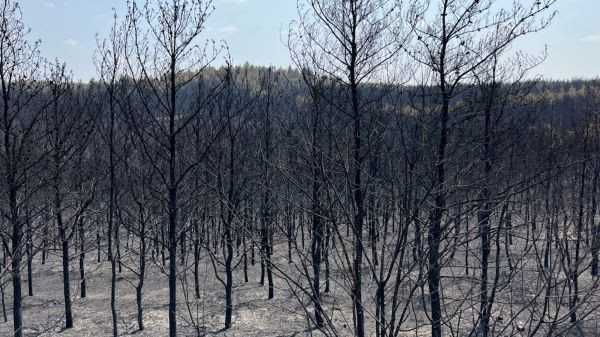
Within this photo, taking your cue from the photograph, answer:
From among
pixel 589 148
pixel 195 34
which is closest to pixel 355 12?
pixel 195 34

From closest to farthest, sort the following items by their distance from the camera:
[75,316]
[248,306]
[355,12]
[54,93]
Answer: [355,12] < [54,93] < [75,316] < [248,306]

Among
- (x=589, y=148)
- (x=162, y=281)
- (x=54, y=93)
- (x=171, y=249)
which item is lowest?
(x=162, y=281)

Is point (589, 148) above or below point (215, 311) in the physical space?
above

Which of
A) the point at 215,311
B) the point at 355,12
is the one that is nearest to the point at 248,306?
the point at 215,311

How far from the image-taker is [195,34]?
314 inches

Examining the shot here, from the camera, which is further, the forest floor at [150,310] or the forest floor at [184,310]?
the forest floor at [150,310]

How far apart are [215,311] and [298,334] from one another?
3.42 meters

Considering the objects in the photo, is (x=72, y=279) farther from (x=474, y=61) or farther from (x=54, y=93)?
(x=474, y=61)

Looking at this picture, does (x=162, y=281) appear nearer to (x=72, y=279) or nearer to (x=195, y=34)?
(x=72, y=279)

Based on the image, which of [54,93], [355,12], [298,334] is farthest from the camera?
[298,334]

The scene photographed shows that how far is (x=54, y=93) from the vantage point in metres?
12.0

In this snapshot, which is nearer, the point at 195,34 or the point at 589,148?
the point at 195,34

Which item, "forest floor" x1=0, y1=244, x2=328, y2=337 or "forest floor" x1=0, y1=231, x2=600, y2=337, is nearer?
"forest floor" x1=0, y1=231, x2=600, y2=337

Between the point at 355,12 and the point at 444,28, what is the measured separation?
2.13 m
